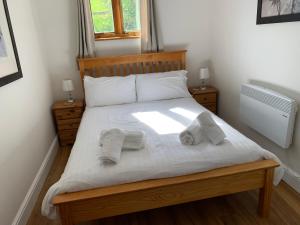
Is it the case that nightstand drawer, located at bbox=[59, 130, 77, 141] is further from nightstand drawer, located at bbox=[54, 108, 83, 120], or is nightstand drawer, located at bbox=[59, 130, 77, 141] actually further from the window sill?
the window sill

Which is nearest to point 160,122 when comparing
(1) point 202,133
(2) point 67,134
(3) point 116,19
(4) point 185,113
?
(4) point 185,113

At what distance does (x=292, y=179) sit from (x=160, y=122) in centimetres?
128

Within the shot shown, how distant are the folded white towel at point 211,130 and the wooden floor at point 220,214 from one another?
583 millimetres

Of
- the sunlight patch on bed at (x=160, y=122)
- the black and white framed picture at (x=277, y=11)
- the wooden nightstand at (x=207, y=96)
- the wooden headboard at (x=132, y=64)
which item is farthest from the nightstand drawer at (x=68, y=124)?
the black and white framed picture at (x=277, y=11)

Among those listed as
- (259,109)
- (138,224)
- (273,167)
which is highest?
(259,109)

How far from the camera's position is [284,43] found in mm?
2125

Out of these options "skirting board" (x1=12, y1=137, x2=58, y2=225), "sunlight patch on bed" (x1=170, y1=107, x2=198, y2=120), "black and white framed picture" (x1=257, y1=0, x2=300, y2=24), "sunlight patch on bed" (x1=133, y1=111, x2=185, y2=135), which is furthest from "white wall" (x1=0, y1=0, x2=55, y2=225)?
"black and white framed picture" (x1=257, y1=0, x2=300, y2=24)

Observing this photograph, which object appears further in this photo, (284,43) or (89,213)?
(284,43)

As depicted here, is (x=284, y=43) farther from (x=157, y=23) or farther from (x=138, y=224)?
(x=138, y=224)

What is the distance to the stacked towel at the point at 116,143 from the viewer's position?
1.62 m

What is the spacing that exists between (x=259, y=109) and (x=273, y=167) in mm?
824

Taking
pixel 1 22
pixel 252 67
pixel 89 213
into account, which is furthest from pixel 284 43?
pixel 1 22

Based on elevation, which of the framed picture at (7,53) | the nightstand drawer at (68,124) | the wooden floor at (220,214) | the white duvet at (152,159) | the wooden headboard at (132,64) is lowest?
the wooden floor at (220,214)

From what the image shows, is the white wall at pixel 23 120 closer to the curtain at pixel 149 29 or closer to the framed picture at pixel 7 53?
the framed picture at pixel 7 53
